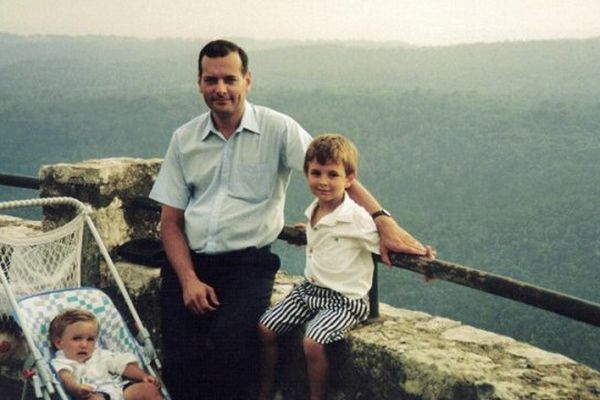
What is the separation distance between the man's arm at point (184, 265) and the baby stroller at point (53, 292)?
12.7 inches

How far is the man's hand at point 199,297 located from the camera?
281 centimetres

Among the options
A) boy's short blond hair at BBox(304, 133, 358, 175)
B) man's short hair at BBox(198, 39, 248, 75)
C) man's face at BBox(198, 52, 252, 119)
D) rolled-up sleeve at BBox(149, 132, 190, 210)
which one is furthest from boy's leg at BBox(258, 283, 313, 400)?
man's short hair at BBox(198, 39, 248, 75)

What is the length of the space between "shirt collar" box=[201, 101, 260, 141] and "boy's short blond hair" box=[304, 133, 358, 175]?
1.36 ft

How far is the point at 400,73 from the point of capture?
344 ft

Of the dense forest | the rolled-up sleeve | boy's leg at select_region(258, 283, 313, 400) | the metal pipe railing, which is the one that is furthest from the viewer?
the dense forest

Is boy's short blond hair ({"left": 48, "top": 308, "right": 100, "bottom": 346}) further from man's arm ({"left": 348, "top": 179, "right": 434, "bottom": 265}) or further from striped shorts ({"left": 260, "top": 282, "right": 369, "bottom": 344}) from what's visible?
man's arm ({"left": 348, "top": 179, "right": 434, "bottom": 265})

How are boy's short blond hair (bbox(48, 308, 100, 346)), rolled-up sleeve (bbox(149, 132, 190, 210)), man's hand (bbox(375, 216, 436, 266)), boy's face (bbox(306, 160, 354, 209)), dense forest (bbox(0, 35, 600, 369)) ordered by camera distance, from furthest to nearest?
dense forest (bbox(0, 35, 600, 369)) → rolled-up sleeve (bbox(149, 132, 190, 210)) → boy's short blond hair (bbox(48, 308, 100, 346)) → boy's face (bbox(306, 160, 354, 209)) → man's hand (bbox(375, 216, 436, 266))

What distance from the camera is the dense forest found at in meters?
46.8

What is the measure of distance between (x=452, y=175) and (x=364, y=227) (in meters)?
65.7

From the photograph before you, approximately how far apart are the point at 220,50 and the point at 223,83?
149mm

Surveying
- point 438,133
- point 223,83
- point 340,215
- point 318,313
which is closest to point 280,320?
point 318,313

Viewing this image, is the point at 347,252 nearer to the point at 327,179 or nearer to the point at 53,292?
the point at 327,179

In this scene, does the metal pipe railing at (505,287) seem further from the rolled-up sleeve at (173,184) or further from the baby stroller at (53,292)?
the baby stroller at (53,292)

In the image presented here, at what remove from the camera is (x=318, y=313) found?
2.69m
